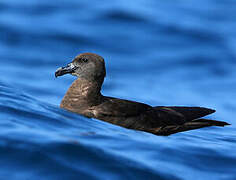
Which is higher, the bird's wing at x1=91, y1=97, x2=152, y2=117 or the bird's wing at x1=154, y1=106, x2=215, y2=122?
the bird's wing at x1=154, y1=106, x2=215, y2=122

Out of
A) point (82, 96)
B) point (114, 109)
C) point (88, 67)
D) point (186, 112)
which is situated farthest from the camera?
point (186, 112)

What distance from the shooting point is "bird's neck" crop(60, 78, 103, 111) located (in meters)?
8.27

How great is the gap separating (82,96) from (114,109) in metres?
0.60

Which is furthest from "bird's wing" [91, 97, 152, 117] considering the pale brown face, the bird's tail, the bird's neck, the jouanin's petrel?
the pale brown face

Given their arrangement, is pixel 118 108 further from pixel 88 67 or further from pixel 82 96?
pixel 88 67

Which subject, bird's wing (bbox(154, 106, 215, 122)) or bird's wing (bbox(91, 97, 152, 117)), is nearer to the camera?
bird's wing (bbox(91, 97, 152, 117))

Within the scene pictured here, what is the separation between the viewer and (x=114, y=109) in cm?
808

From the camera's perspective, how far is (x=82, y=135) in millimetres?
6832

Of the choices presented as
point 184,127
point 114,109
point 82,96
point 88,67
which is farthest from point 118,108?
point 184,127

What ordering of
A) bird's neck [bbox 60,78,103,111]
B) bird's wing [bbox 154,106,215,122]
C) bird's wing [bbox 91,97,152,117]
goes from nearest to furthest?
1. bird's wing [bbox 91,97,152,117]
2. bird's neck [bbox 60,78,103,111]
3. bird's wing [bbox 154,106,215,122]

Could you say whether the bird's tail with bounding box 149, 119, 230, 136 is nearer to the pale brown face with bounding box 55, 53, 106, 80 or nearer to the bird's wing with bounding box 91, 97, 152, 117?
the bird's wing with bounding box 91, 97, 152, 117

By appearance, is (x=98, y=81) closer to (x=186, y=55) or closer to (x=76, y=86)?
(x=76, y=86)

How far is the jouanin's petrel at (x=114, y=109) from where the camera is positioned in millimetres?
8062

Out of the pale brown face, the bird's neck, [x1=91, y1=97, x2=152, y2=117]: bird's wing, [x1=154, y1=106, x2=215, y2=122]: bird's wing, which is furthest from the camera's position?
[x1=154, y1=106, x2=215, y2=122]: bird's wing
